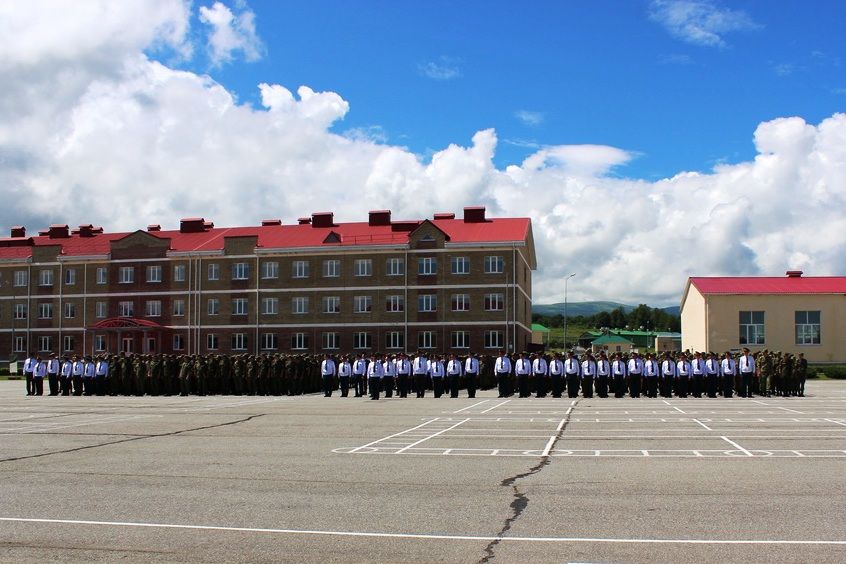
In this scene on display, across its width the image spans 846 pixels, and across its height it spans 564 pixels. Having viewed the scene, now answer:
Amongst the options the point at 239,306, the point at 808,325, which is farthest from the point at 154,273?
the point at 808,325

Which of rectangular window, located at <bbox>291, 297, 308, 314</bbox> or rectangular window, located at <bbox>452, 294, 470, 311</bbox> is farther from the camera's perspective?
rectangular window, located at <bbox>291, 297, 308, 314</bbox>

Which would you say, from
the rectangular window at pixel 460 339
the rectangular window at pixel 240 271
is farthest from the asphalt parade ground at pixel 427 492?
the rectangular window at pixel 240 271

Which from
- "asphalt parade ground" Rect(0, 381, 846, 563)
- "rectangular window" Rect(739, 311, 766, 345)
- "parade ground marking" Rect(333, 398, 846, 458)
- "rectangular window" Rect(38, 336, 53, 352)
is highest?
"rectangular window" Rect(739, 311, 766, 345)

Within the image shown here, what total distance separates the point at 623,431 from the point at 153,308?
59.0 metres

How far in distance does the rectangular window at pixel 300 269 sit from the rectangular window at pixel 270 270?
1425 mm

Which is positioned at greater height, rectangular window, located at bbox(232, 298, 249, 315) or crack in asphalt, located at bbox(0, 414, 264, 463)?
rectangular window, located at bbox(232, 298, 249, 315)

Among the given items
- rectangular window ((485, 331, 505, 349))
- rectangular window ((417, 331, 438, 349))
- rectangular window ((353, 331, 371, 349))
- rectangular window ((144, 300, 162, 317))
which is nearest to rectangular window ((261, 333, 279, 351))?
rectangular window ((353, 331, 371, 349))

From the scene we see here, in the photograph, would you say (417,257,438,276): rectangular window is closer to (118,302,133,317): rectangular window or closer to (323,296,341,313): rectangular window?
(323,296,341,313): rectangular window

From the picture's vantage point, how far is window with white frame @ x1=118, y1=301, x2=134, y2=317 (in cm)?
7062

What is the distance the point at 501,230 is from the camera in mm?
65562

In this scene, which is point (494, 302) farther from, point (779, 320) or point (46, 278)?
point (46, 278)

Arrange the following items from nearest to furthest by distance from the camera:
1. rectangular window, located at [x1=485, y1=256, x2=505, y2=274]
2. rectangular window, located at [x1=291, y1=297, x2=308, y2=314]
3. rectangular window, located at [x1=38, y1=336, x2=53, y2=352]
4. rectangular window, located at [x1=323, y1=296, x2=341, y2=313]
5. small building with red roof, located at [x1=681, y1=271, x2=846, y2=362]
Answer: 1. small building with red roof, located at [x1=681, y1=271, x2=846, y2=362]
2. rectangular window, located at [x1=485, y1=256, x2=505, y2=274]
3. rectangular window, located at [x1=323, y1=296, x2=341, y2=313]
4. rectangular window, located at [x1=291, y1=297, x2=308, y2=314]
5. rectangular window, located at [x1=38, y1=336, x2=53, y2=352]

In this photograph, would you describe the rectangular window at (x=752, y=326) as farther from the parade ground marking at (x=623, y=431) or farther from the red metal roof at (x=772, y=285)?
the parade ground marking at (x=623, y=431)

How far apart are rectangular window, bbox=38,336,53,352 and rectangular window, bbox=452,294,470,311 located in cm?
3514
